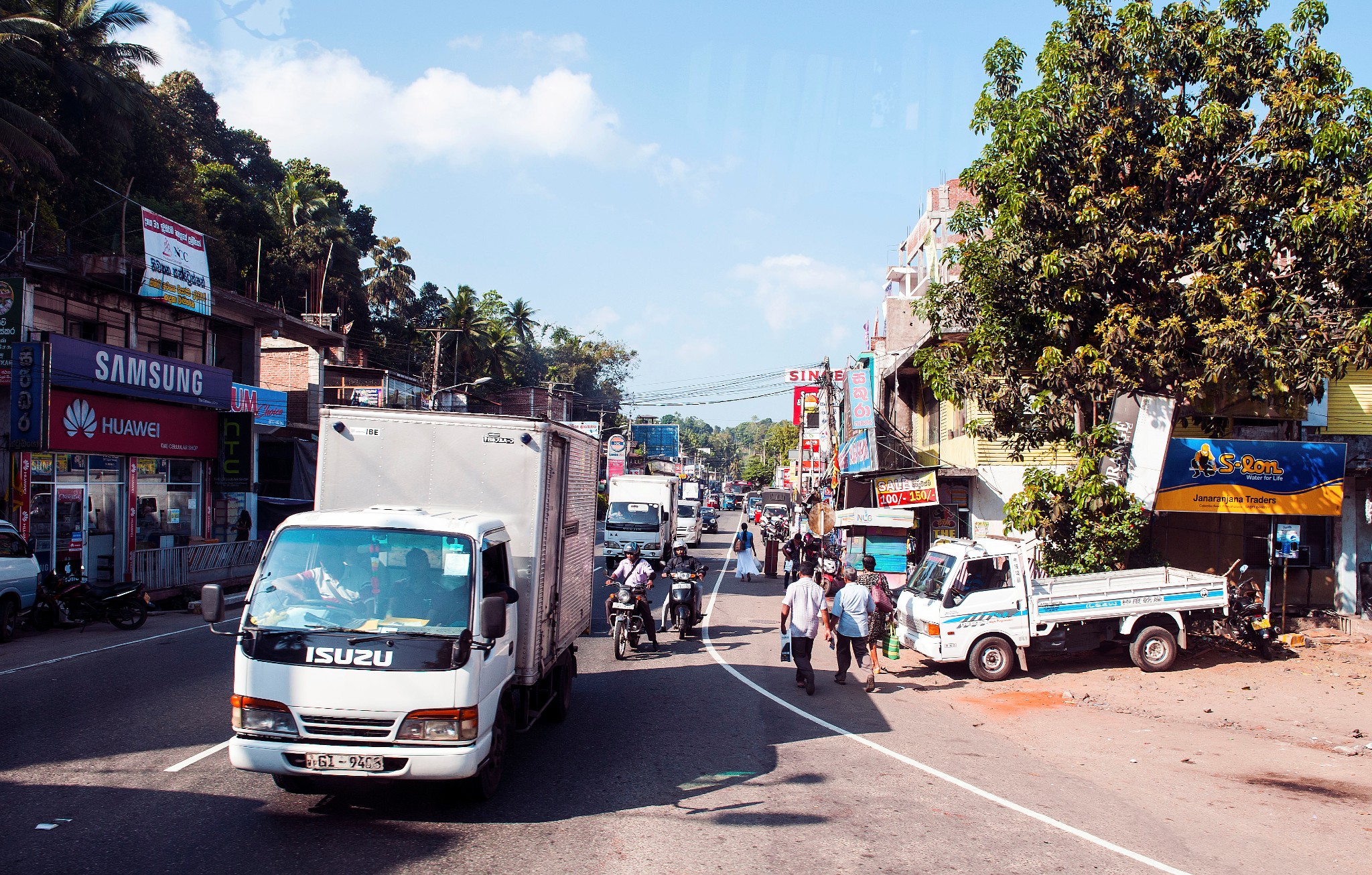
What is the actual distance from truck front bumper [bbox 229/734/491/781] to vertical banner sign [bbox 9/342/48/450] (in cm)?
1762

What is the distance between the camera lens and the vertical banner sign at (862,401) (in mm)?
25078

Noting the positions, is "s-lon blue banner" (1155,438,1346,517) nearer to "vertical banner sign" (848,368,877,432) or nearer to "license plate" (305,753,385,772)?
"vertical banner sign" (848,368,877,432)

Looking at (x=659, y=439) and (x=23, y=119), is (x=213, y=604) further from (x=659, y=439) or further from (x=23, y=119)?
(x=659, y=439)

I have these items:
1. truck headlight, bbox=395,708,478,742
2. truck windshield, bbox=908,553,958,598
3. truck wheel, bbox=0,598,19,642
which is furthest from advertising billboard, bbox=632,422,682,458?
truck headlight, bbox=395,708,478,742

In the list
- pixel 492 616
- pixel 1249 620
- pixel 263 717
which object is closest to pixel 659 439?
pixel 1249 620

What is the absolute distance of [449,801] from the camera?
676 centimetres

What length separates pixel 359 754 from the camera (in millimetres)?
6008

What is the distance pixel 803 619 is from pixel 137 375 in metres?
21.0

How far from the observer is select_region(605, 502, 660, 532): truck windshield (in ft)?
95.6

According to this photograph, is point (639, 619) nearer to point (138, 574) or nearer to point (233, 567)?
point (138, 574)

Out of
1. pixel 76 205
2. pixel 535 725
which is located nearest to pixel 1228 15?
pixel 535 725

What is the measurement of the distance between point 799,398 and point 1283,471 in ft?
115

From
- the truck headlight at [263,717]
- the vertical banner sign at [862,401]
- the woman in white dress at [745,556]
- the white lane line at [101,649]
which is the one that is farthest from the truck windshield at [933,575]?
the woman in white dress at [745,556]

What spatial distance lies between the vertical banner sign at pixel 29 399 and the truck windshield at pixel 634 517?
15.2 m
